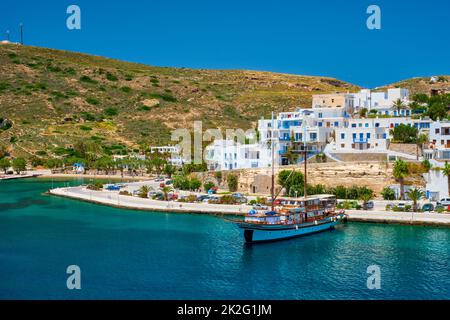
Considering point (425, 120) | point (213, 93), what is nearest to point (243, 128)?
point (213, 93)

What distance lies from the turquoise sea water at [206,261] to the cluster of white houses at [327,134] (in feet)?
67.3

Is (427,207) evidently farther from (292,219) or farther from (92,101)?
(92,101)

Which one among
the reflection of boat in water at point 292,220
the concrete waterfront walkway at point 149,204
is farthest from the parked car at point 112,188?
the reflection of boat in water at point 292,220

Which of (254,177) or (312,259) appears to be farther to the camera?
(254,177)

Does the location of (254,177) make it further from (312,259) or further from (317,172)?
(312,259)

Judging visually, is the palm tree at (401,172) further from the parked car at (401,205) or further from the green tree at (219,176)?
the green tree at (219,176)

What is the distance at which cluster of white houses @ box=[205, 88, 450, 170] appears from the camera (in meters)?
67.3

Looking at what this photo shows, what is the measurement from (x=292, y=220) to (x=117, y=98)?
4360 inches

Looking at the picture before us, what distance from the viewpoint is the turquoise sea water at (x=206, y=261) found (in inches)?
1164

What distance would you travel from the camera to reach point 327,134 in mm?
72625

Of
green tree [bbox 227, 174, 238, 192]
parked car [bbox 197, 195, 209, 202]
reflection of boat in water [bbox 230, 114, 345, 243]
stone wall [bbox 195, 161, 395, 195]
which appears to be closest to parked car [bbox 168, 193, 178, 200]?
parked car [bbox 197, 195, 209, 202]

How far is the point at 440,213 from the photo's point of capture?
48.9 metres

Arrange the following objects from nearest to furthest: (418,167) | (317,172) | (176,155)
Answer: (418,167)
(317,172)
(176,155)

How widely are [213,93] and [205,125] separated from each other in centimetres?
2479
